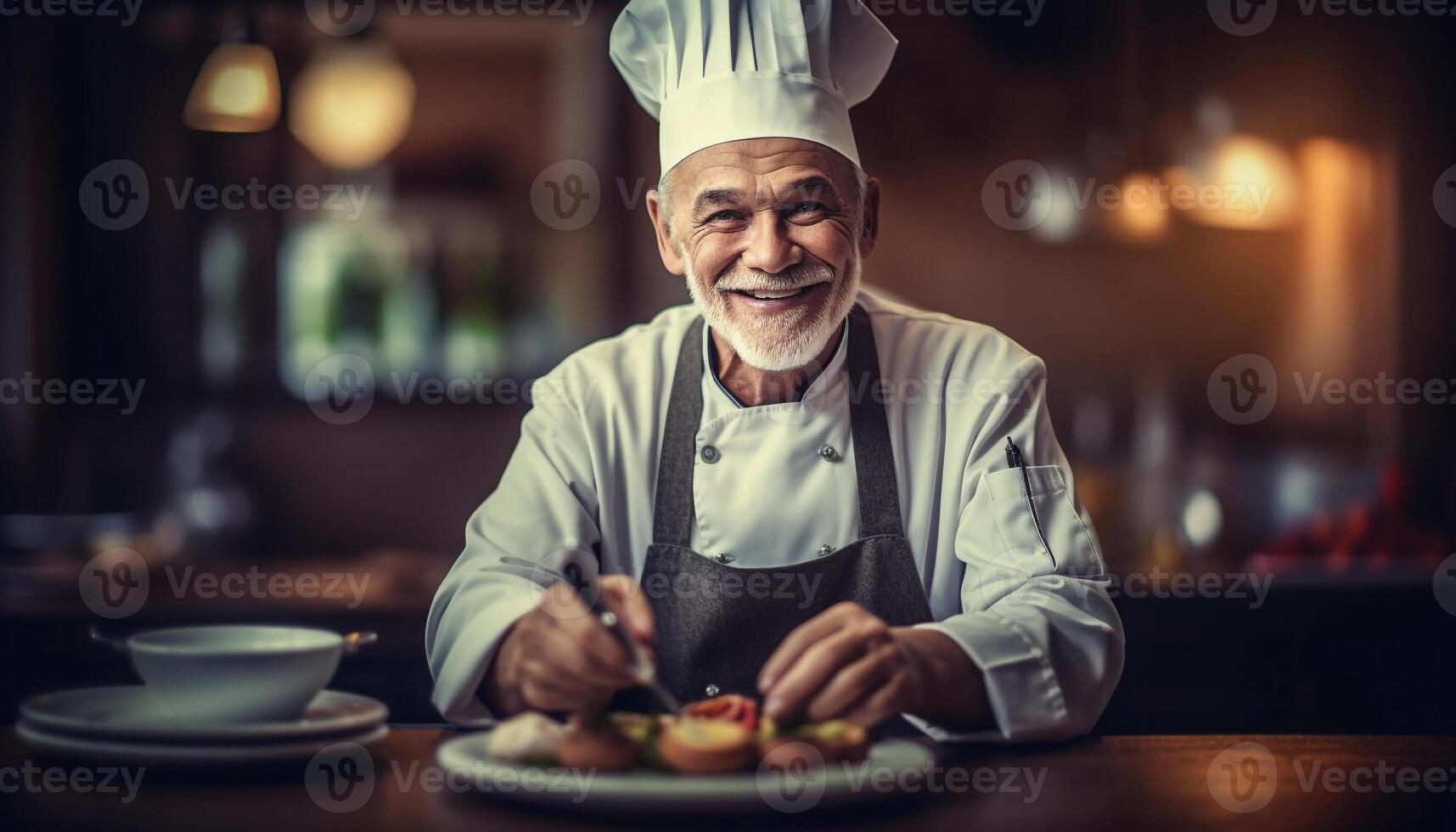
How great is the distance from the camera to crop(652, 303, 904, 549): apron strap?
178 cm

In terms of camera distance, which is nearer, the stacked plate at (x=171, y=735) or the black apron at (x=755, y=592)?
the stacked plate at (x=171, y=735)

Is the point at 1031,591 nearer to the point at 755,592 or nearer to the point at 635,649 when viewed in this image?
the point at 755,592

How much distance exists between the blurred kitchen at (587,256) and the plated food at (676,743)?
98.1 inches

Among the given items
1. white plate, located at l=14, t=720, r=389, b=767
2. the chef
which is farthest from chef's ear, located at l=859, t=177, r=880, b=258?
white plate, located at l=14, t=720, r=389, b=767

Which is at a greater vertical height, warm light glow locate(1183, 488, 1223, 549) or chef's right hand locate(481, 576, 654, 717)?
chef's right hand locate(481, 576, 654, 717)

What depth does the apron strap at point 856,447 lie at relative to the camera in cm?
178

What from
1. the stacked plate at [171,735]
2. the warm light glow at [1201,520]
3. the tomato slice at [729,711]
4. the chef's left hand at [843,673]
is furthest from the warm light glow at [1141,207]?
the stacked plate at [171,735]

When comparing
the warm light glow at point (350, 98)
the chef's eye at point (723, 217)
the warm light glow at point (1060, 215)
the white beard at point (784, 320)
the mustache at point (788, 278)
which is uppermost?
the warm light glow at point (350, 98)

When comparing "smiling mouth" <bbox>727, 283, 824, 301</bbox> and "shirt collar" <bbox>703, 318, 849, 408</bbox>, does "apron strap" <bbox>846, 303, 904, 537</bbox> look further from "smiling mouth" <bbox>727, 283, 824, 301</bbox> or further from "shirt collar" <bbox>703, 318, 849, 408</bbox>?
"smiling mouth" <bbox>727, 283, 824, 301</bbox>

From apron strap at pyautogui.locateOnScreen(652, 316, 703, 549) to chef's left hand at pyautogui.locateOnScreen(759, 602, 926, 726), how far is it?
557 mm

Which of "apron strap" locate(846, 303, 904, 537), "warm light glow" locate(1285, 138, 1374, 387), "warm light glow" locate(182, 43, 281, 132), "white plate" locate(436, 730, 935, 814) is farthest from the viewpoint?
"warm light glow" locate(1285, 138, 1374, 387)

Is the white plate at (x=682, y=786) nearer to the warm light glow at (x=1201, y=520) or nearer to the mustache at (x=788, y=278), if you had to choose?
the mustache at (x=788, y=278)

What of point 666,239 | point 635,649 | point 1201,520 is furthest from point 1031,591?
point 1201,520

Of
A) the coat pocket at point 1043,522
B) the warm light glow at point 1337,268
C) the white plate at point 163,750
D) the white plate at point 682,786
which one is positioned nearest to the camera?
the white plate at point 682,786
